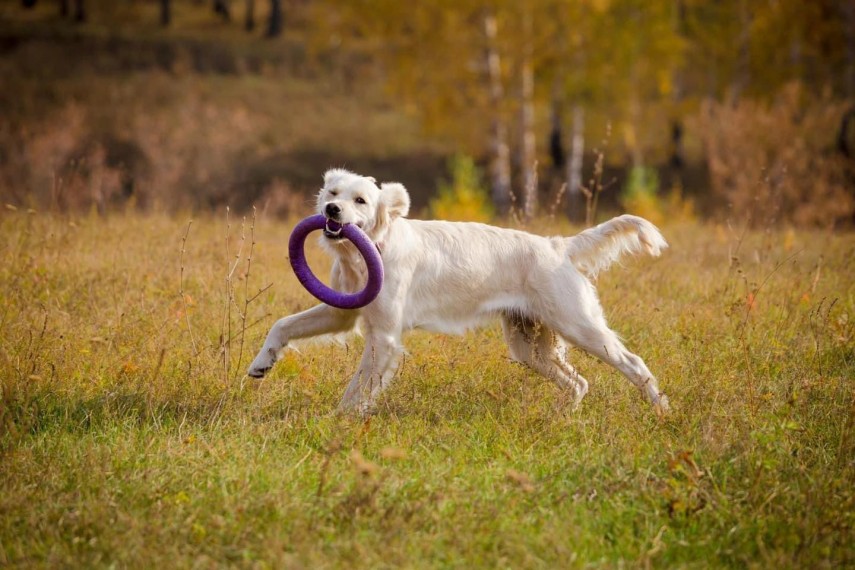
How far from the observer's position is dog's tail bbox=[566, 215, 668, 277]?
5.08 meters

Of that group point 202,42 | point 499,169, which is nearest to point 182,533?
point 499,169

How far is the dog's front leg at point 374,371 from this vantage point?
457cm

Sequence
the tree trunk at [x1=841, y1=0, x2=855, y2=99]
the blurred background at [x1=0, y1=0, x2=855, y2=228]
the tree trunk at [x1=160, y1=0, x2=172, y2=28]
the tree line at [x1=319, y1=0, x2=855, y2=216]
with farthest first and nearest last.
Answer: the tree trunk at [x1=160, y1=0, x2=172, y2=28] → the tree trunk at [x1=841, y1=0, x2=855, y2=99] → the tree line at [x1=319, y1=0, x2=855, y2=216] → the blurred background at [x1=0, y1=0, x2=855, y2=228]

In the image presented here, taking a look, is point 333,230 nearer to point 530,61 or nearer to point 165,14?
point 530,61

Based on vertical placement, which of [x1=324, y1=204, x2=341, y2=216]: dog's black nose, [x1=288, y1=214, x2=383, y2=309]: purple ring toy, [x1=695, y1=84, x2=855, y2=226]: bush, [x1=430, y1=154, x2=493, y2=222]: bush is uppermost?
[x1=324, y1=204, x2=341, y2=216]: dog's black nose

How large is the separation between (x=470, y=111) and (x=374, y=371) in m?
12.9

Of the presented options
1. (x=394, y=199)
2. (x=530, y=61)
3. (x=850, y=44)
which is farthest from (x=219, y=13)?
(x=394, y=199)

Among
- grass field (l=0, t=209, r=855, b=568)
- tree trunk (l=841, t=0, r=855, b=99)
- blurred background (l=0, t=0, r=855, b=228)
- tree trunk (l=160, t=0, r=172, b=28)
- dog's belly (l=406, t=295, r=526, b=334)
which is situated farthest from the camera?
tree trunk (l=160, t=0, r=172, b=28)

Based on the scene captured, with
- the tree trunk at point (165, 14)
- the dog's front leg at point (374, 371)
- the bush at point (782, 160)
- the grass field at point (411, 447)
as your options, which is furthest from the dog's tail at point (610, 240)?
the tree trunk at point (165, 14)

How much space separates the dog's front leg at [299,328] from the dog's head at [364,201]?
19.4 inches

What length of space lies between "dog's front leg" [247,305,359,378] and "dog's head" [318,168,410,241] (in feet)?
1.61

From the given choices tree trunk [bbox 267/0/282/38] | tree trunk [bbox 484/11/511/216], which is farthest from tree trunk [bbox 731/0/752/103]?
tree trunk [bbox 267/0/282/38]

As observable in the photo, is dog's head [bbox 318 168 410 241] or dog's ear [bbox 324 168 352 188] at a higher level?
dog's ear [bbox 324 168 352 188]

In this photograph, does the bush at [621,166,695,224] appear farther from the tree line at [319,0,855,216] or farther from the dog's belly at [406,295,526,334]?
the dog's belly at [406,295,526,334]
